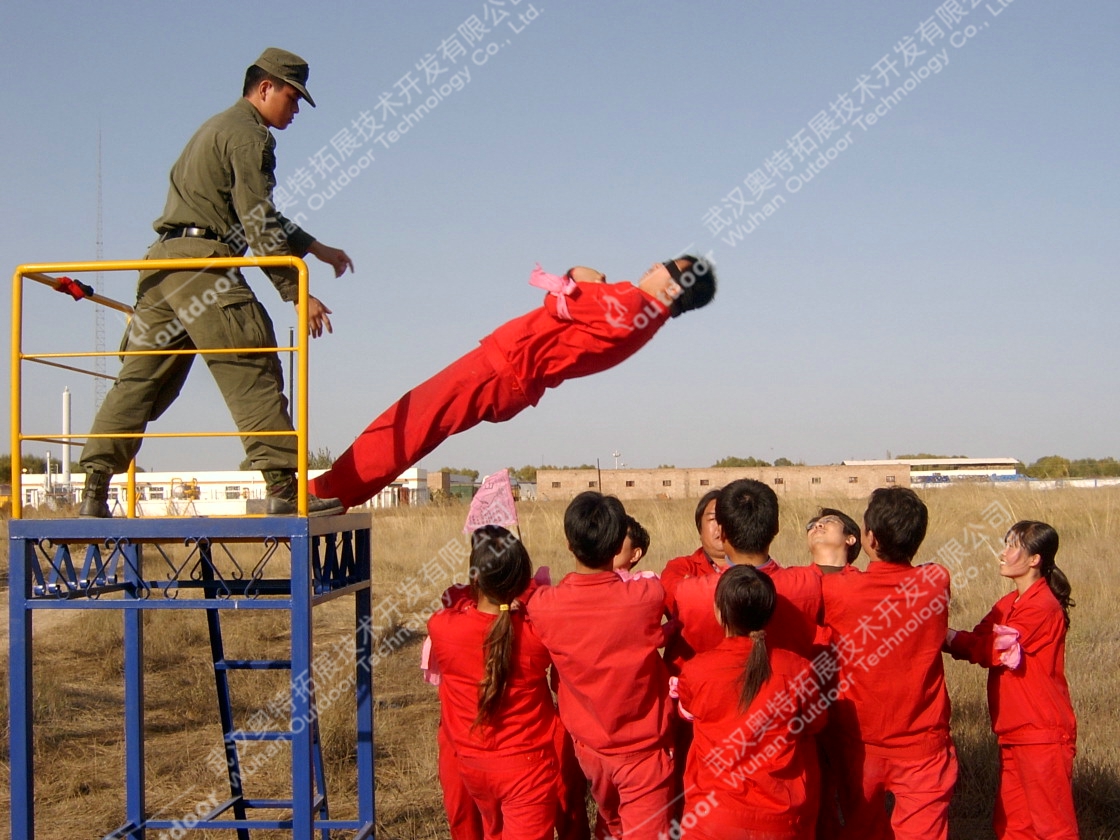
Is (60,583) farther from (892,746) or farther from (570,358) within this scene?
→ (892,746)

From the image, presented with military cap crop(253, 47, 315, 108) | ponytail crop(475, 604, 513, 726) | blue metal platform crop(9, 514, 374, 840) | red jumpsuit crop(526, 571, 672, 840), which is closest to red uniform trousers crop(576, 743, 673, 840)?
red jumpsuit crop(526, 571, 672, 840)

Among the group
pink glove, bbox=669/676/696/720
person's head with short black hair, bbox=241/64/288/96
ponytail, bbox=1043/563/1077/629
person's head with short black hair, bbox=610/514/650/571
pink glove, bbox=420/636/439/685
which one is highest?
person's head with short black hair, bbox=241/64/288/96

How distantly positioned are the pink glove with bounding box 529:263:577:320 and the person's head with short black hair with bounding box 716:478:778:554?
3.15ft

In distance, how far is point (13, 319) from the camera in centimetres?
407

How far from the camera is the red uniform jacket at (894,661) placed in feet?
13.2

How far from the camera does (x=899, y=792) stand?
4020 millimetres

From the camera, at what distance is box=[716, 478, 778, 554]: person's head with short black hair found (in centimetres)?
386

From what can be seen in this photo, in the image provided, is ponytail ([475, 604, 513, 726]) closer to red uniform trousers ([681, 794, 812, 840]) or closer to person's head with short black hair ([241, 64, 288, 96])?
red uniform trousers ([681, 794, 812, 840])

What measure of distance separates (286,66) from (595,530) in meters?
2.45

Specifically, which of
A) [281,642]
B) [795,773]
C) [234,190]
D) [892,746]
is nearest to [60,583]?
[234,190]

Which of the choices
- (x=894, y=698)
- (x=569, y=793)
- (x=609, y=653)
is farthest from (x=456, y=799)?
(x=894, y=698)

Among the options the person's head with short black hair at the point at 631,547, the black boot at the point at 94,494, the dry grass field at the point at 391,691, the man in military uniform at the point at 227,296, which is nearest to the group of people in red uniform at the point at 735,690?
the person's head with short black hair at the point at 631,547

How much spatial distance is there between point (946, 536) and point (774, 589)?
1328 cm

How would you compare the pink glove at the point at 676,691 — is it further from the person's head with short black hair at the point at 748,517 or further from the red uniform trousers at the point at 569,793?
the person's head with short black hair at the point at 748,517
